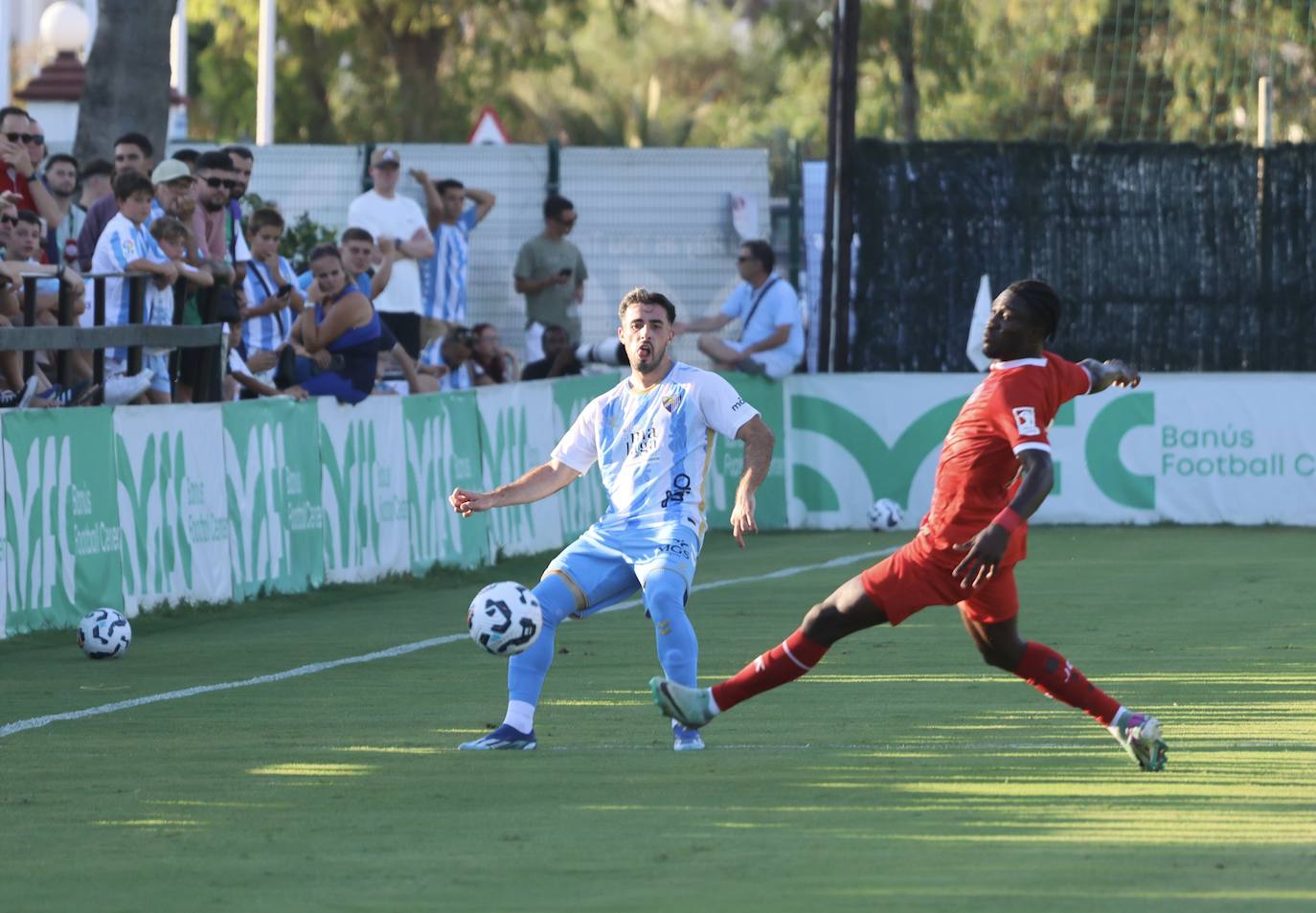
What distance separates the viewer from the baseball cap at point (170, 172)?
16.9 metres

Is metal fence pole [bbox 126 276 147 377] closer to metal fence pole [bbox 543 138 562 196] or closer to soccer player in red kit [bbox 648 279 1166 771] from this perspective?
soccer player in red kit [bbox 648 279 1166 771]

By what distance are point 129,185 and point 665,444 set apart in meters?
7.11

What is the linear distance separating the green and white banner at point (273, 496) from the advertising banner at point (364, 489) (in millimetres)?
128

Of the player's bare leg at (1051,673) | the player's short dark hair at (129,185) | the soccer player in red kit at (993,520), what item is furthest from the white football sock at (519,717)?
the player's short dark hair at (129,185)

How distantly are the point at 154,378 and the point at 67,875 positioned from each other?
31.5ft

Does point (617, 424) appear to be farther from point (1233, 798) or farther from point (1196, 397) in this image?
point (1196, 397)

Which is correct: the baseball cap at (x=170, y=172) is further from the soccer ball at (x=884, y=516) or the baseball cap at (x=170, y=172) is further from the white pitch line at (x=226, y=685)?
the soccer ball at (x=884, y=516)

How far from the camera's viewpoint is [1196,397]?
23.1 meters

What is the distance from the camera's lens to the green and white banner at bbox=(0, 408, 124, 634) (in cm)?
1429

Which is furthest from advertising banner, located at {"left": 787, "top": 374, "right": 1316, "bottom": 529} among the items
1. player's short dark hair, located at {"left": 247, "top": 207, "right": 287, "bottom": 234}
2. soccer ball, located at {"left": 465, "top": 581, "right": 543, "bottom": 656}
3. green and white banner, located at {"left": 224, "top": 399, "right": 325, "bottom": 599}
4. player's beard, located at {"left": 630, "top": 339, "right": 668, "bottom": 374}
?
soccer ball, located at {"left": 465, "top": 581, "right": 543, "bottom": 656}

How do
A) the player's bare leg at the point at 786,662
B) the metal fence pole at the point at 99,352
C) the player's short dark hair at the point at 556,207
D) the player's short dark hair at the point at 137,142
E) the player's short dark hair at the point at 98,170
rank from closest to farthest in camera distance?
1. the player's bare leg at the point at 786,662
2. the metal fence pole at the point at 99,352
3. the player's short dark hair at the point at 137,142
4. the player's short dark hair at the point at 98,170
5. the player's short dark hair at the point at 556,207

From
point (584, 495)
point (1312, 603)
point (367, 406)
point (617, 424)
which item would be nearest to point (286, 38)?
point (584, 495)

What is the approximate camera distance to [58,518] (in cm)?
1464

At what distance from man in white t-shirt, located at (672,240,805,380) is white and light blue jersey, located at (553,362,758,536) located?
12842 millimetres
